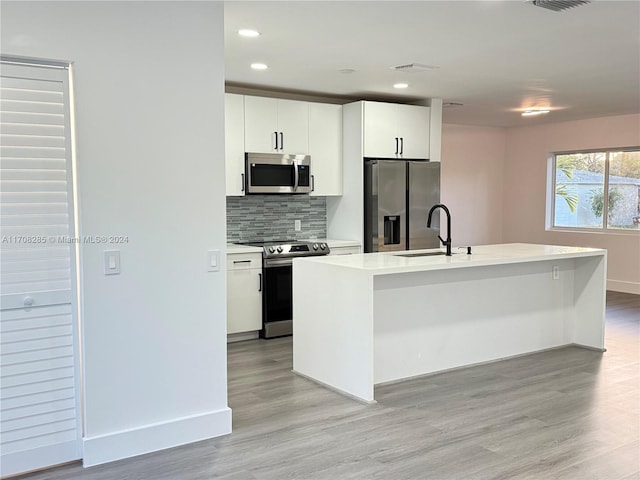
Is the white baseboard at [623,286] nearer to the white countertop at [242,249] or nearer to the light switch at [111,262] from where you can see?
the white countertop at [242,249]

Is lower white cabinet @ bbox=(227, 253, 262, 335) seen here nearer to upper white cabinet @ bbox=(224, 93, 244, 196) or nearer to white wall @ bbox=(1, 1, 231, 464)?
upper white cabinet @ bbox=(224, 93, 244, 196)

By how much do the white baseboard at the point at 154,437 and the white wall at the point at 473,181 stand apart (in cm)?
631

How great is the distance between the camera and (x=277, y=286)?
18.6 feet

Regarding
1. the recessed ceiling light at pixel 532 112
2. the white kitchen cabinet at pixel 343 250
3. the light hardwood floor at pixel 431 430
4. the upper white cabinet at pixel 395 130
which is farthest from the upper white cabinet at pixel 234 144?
the recessed ceiling light at pixel 532 112

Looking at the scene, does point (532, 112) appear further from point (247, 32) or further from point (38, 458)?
point (38, 458)

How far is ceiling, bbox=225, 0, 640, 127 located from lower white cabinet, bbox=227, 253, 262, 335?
1701 mm

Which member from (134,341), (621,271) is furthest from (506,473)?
(621,271)

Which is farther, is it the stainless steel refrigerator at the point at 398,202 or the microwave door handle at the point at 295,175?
the stainless steel refrigerator at the point at 398,202


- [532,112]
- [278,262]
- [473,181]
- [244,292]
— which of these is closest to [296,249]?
[278,262]

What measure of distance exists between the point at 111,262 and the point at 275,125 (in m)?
3.15

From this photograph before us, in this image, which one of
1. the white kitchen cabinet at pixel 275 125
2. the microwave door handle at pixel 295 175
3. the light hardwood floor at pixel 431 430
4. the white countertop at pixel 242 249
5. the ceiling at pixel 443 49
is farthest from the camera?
the microwave door handle at pixel 295 175

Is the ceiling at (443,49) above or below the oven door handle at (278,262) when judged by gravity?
above

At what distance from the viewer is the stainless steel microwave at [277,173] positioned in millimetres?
5703

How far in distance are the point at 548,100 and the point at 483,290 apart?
3168 mm
